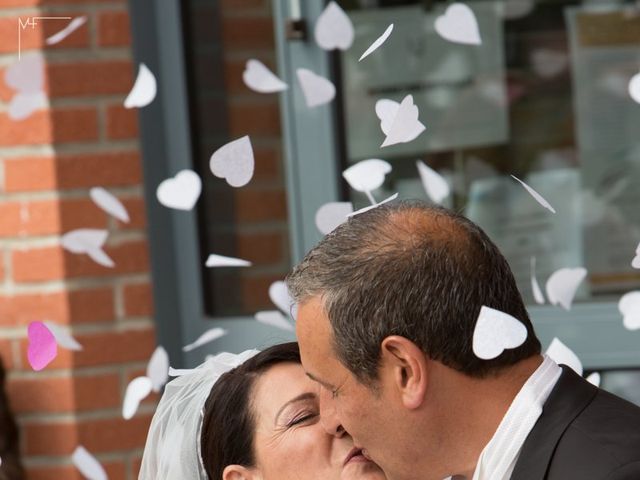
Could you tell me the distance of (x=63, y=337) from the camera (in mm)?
3965

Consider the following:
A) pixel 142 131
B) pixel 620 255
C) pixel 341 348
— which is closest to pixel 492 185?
pixel 620 255

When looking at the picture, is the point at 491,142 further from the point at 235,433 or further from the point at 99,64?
the point at 235,433

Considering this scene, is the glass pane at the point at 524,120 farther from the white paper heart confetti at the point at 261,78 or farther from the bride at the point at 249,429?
the bride at the point at 249,429

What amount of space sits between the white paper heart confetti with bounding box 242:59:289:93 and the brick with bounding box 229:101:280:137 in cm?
9

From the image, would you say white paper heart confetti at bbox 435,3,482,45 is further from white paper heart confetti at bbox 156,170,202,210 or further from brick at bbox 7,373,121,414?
brick at bbox 7,373,121,414

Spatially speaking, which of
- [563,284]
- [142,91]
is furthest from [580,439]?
[142,91]

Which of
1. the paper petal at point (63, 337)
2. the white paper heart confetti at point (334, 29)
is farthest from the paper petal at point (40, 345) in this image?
the white paper heart confetti at point (334, 29)

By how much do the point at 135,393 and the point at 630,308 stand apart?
56.8 inches

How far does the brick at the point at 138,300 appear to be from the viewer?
164 inches

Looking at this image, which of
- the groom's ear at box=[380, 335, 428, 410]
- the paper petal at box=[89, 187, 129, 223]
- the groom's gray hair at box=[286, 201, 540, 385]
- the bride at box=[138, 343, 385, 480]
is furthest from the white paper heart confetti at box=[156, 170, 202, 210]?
the groom's ear at box=[380, 335, 428, 410]

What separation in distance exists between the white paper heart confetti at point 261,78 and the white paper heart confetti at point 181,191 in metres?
0.39

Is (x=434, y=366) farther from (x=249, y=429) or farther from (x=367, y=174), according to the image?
(x=367, y=174)

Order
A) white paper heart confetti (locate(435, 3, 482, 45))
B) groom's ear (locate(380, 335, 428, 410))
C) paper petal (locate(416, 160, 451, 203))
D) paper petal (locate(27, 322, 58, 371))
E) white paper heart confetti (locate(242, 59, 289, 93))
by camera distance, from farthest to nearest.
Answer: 1. white paper heart confetti (locate(242, 59, 289, 93))
2. paper petal (locate(416, 160, 451, 203))
3. white paper heart confetti (locate(435, 3, 482, 45))
4. paper petal (locate(27, 322, 58, 371))
5. groom's ear (locate(380, 335, 428, 410))

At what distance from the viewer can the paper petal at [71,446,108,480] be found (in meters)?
4.07
